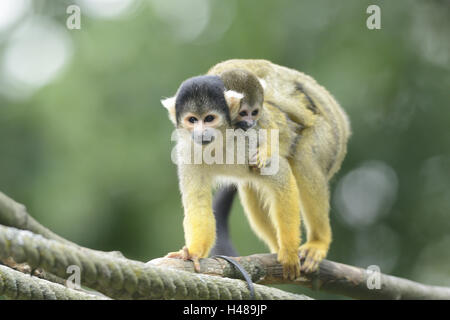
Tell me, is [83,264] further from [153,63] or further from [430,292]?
[153,63]

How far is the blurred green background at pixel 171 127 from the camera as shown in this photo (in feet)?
25.6

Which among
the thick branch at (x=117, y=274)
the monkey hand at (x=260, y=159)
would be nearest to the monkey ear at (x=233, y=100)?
the monkey hand at (x=260, y=159)

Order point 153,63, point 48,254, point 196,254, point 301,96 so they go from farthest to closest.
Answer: point 153,63, point 301,96, point 196,254, point 48,254

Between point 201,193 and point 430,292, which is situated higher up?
point 201,193

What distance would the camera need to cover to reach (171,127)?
25.6 feet

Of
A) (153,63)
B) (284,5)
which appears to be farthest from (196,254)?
(284,5)

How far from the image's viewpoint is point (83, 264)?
178 cm

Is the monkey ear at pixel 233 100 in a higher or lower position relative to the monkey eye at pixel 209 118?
higher

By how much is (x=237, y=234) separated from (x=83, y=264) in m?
5.47

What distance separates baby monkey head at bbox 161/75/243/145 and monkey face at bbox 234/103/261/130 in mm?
119

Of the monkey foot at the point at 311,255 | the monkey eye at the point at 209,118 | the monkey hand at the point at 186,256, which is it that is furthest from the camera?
the monkey foot at the point at 311,255

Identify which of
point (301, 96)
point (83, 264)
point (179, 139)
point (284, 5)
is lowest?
point (83, 264)

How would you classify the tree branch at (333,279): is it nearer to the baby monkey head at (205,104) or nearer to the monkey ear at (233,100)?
the baby monkey head at (205,104)

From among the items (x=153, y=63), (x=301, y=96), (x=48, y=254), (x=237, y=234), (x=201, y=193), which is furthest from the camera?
(x=153, y=63)
